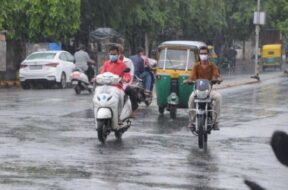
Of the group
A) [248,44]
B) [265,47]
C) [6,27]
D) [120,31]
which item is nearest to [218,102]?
[6,27]

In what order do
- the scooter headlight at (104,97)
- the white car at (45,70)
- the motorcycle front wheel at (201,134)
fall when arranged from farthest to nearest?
the white car at (45,70) < the scooter headlight at (104,97) < the motorcycle front wheel at (201,134)

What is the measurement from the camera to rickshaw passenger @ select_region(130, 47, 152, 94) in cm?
2034

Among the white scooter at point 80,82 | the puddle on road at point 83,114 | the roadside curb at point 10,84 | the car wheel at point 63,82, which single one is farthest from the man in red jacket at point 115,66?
the roadside curb at point 10,84

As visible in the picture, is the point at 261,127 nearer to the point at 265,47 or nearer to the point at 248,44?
the point at 265,47

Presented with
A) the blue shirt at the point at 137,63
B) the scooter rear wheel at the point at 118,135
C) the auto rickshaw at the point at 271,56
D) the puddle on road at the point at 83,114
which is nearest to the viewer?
the scooter rear wheel at the point at 118,135

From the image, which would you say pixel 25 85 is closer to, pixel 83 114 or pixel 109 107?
pixel 83 114

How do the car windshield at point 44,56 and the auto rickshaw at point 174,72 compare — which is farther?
the car windshield at point 44,56

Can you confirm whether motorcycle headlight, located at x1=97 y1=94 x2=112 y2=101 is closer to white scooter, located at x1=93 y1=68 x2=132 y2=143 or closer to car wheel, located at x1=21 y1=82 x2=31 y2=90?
white scooter, located at x1=93 y1=68 x2=132 y2=143

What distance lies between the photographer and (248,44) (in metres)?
84.8

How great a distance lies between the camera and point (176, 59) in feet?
59.2

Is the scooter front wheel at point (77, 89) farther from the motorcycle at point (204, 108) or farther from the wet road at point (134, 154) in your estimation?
the motorcycle at point (204, 108)

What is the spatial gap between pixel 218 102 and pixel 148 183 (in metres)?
4.78

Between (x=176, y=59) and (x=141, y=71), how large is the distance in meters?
2.65

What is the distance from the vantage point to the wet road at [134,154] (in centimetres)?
871
